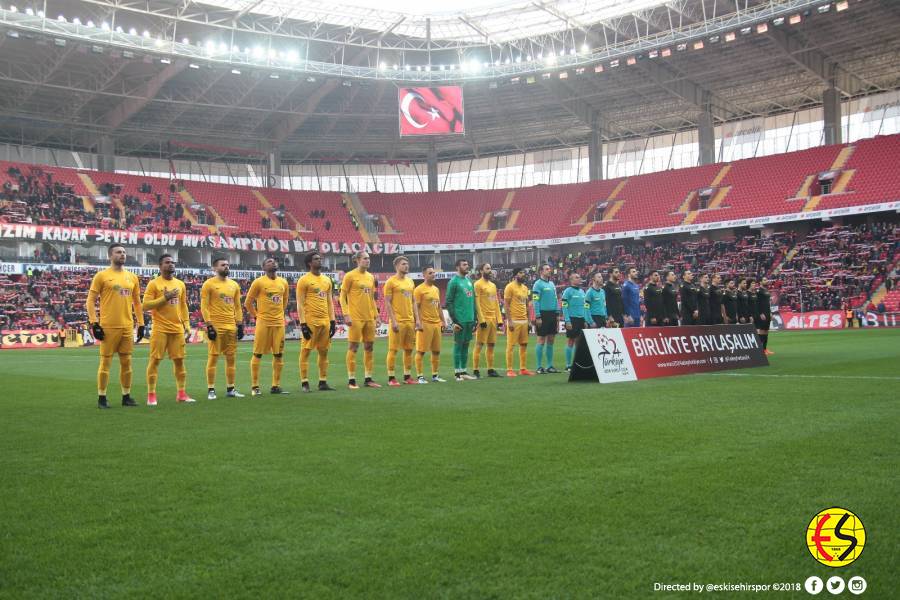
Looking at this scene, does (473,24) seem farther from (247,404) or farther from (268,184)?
(247,404)

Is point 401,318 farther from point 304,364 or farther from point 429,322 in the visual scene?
point 304,364

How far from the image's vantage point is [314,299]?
1185 cm

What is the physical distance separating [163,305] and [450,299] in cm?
502

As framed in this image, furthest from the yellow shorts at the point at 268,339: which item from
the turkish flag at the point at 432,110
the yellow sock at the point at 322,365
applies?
the turkish flag at the point at 432,110

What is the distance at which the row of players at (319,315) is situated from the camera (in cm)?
1010

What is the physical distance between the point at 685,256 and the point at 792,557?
4302 centimetres

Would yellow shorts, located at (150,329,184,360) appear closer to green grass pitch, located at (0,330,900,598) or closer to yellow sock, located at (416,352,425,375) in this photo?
green grass pitch, located at (0,330,900,598)

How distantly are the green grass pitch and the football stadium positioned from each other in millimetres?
29

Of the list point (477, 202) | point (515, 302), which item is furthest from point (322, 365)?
point (477, 202)

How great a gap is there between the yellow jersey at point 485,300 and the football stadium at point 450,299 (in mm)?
55

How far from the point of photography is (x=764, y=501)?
422cm

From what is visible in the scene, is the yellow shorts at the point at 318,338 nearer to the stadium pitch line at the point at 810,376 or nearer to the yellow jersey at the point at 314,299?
the yellow jersey at the point at 314,299

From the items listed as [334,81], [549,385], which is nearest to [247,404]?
[549,385]

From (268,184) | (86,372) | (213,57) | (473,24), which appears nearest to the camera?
(86,372)
